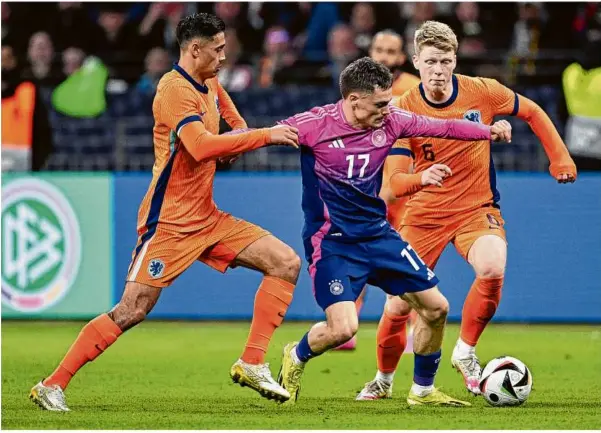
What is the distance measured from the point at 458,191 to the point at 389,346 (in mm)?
1085

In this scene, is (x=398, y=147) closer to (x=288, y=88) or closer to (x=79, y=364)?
(x=79, y=364)

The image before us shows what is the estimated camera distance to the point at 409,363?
36.1 ft

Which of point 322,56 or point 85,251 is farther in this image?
point 322,56

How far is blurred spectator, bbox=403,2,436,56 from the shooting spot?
15.7m

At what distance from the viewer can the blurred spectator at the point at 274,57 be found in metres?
15.9

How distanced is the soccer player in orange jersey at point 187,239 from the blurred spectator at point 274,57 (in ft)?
23.9

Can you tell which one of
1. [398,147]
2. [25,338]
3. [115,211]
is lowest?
[25,338]

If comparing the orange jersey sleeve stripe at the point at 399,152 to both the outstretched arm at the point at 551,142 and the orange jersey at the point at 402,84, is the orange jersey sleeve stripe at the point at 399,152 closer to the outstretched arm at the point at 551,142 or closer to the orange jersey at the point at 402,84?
the outstretched arm at the point at 551,142

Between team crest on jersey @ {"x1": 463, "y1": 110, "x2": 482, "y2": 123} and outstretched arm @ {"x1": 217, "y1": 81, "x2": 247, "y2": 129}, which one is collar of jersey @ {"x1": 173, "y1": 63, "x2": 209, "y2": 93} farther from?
team crest on jersey @ {"x1": 463, "y1": 110, "x2": 482, "y2": 123}

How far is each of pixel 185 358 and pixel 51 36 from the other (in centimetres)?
721

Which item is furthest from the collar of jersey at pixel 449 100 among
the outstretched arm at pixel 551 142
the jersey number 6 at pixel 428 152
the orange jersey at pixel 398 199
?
the orange jersey at pixel 398 199

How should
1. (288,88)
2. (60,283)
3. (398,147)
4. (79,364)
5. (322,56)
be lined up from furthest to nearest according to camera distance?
(322,56)
(288,88)
(60,283)
(398,147)
(79,364)

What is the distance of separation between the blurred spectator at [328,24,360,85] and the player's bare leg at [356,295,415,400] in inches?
262

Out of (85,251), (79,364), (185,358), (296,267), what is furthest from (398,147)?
(85,251)
